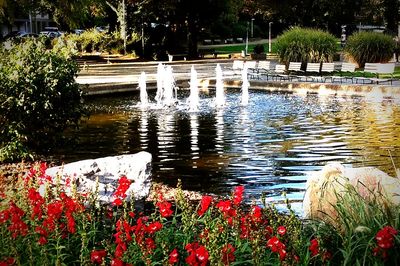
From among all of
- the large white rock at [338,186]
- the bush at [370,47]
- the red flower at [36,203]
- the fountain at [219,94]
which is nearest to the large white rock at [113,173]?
the large white rock at [338,186]

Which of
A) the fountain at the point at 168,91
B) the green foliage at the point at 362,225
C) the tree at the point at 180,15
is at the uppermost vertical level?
the tree at the point at 180,15

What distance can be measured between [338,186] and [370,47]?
81.6ft

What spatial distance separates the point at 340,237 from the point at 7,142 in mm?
7510

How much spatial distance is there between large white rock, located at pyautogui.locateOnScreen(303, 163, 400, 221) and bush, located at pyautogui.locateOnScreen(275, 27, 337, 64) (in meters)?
22.9

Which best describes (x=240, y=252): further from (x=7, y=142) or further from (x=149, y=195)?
(x=7, y=142)

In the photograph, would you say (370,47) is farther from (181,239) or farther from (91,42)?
(181,239)

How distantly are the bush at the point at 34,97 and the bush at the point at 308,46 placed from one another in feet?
62.6

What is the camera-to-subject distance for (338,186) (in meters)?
6.95

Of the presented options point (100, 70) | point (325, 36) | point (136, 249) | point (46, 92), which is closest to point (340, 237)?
point (136, 249)

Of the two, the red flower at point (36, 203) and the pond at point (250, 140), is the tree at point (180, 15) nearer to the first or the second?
the pond at point (250, 140)

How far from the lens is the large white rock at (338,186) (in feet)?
21.6

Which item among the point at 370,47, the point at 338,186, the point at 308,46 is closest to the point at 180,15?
the point at 308,46

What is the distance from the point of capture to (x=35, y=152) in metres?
11.9

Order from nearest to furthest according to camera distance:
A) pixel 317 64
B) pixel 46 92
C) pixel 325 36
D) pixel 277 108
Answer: pixel 46 92, pixel 277 108, pixel 317 64, pixel 325 36
